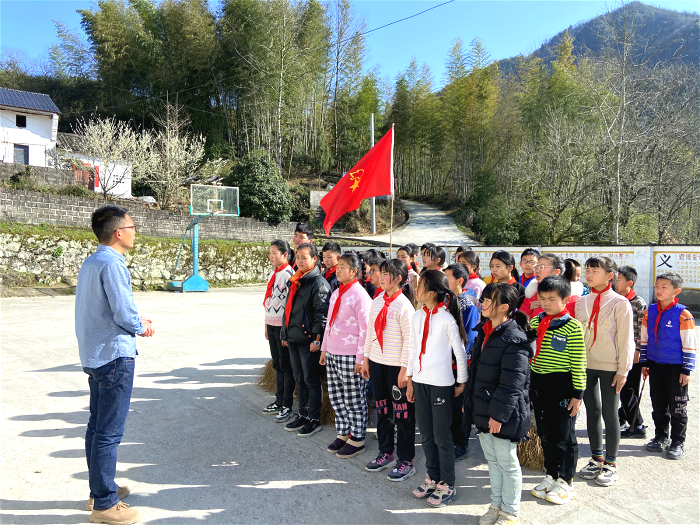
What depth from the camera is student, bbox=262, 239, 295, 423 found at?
13.5 feet

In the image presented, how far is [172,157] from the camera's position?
66.4 feet

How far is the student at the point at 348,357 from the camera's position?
11.4 feet

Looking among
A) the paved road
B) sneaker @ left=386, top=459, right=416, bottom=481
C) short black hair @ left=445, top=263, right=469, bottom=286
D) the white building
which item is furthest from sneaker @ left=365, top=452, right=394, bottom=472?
the white building

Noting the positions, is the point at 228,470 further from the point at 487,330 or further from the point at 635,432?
the point at 635,432

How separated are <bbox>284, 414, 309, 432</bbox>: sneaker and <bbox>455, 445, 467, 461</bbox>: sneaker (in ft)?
4.38

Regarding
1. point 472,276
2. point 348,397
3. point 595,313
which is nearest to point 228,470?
point 348,397

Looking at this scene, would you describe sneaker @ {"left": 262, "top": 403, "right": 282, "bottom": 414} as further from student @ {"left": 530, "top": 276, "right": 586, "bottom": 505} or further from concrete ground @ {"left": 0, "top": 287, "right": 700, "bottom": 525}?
student @ {"left": 530, "top": 276, "right": 586, "bottom": 505}

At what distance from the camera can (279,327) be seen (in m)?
4.21

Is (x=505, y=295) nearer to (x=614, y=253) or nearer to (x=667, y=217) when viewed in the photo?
(x=614, y=253)

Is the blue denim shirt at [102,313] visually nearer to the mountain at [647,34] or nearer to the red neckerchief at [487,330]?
the red neckerchief at [487,330]

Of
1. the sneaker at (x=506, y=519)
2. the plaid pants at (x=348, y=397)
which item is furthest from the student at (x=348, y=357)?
the sneaker at (x=506, y=519)

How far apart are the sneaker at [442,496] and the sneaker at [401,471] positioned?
0.31 metres

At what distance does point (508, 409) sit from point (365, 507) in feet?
3.67

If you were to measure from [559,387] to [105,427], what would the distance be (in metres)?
2.83
